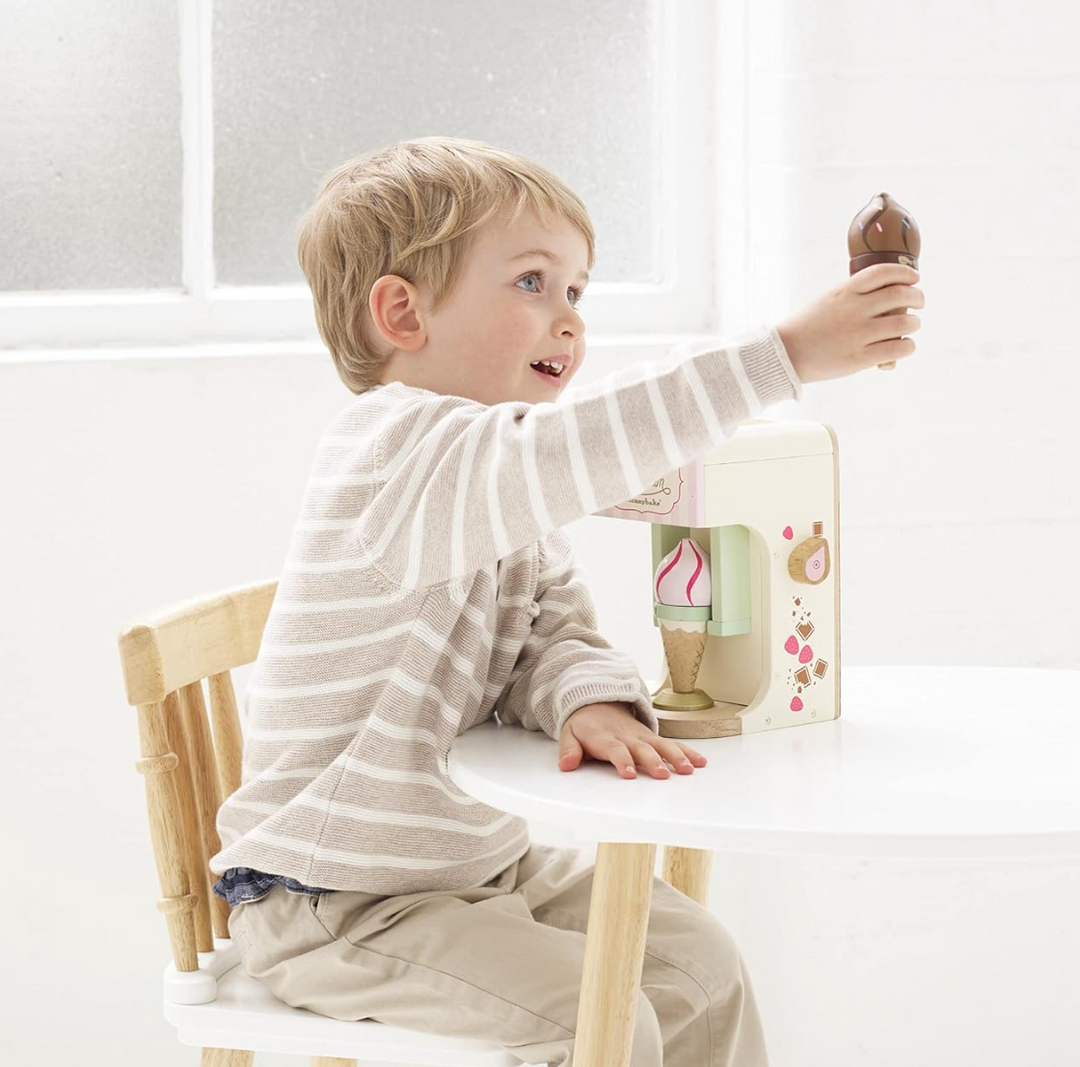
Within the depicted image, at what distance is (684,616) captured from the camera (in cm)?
109

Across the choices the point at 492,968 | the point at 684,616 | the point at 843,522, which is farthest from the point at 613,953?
the point at 843,522

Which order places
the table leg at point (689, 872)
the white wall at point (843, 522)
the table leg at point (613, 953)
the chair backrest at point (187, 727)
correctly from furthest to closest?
the white wall at point (843, 522) < the table leg at point (689, 872) < the chair backrest at point (187, 727) < the table leg at point (613, 953)

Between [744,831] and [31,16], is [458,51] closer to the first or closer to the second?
[31,16]

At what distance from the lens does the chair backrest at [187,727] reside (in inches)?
44.4

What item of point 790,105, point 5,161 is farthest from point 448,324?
point 5,161

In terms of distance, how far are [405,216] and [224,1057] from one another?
677 millimetres

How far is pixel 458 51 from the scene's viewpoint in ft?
5.81

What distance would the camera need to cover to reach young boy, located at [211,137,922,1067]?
0.95 meters

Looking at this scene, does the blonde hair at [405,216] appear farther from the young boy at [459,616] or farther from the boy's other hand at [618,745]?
the boy's other hand at [618,745]

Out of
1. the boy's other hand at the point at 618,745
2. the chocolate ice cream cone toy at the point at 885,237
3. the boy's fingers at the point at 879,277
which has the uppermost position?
the chocolate ice cream cone toy at the point at 885,237

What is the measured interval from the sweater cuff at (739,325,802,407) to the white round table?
0.25m

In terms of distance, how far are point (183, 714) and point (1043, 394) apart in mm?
1077

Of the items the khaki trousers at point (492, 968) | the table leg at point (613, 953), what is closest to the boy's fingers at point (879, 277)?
the table leg at point (613, 953)

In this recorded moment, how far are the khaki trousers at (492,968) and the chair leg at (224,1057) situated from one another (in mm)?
85
